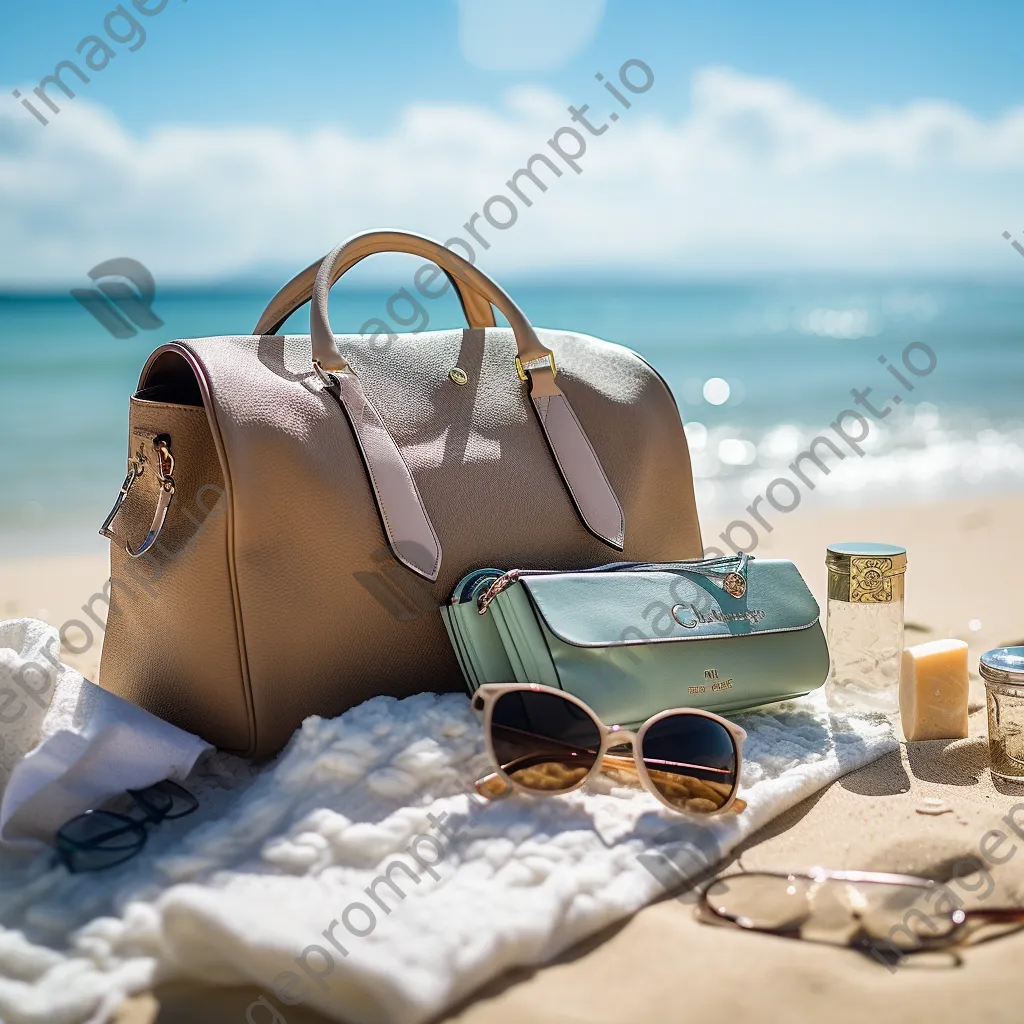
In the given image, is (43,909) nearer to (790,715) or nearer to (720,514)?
(790,715)

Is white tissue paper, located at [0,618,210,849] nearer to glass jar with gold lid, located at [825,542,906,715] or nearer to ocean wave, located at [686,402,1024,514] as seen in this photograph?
glass jar with gold lid, located at [825,542,906,715]

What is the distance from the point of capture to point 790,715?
6.52ft

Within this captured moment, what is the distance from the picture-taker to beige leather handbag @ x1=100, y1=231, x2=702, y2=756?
169 cm

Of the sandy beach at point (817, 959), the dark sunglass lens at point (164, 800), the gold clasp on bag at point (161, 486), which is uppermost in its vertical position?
the gold clasp on bag at point (161, 486)

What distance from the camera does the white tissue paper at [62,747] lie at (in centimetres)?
145

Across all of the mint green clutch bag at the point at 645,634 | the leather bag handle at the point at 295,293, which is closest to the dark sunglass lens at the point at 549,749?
the mint green clutch bag at the point at 645,634

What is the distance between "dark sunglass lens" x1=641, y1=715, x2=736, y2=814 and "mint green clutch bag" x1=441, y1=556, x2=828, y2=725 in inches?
6.6

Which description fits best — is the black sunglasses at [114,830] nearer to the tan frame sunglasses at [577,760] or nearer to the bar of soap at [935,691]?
the tan frame sunglasses at [577,760]

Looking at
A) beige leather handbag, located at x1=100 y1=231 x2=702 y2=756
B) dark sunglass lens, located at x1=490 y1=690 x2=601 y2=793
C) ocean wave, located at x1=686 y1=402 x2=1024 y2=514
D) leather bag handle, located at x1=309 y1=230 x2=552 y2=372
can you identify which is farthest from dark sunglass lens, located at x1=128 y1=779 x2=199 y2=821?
ocean wave, located at x1=686 y1=402 x2=1024 y2=514

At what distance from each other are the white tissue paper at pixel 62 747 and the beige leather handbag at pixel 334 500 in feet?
0.54

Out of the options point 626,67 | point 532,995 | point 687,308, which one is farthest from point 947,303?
point 532,995

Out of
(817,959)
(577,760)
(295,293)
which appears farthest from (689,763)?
(295,293)

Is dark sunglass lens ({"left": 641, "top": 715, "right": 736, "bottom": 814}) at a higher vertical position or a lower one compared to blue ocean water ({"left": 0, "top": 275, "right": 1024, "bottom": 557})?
lower

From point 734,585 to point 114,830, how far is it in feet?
3.57
